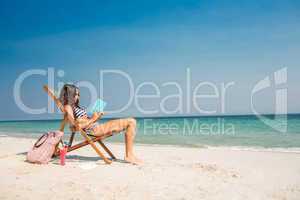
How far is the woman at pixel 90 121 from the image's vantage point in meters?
5.11

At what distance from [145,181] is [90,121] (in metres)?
1.60

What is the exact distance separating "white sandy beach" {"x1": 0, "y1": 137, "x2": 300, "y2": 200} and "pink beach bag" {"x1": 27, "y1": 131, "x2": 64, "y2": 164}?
0.13m

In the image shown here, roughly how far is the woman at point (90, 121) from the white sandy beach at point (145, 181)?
0.53 metres

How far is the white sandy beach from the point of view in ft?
11.5

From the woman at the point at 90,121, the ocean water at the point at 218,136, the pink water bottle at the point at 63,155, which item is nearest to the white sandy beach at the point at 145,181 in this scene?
the pink water bottle at the point at 63,155

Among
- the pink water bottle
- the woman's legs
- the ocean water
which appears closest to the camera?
the pink water bottle

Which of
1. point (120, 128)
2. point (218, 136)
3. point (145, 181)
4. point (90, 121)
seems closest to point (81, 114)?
point (90, 121)

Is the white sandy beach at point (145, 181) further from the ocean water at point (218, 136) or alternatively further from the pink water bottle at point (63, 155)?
the ocean water at point (218, 136)

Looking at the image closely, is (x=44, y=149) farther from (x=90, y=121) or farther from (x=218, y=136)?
(x=218, y=136)

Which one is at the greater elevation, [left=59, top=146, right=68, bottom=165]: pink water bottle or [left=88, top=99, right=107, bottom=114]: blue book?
[left=88, top=99, right=107, bottom=114]: blue book

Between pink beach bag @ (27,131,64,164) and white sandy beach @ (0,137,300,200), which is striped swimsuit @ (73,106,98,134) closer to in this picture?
pink beach bag @ (27,131,64,164)

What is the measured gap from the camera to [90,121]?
514cm

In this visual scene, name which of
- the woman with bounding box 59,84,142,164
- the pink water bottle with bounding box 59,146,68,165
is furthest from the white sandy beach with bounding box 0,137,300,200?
the woman with bounding box 59,84,142,164

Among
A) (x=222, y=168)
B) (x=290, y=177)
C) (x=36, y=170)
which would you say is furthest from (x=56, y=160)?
(x=290, y=177)
